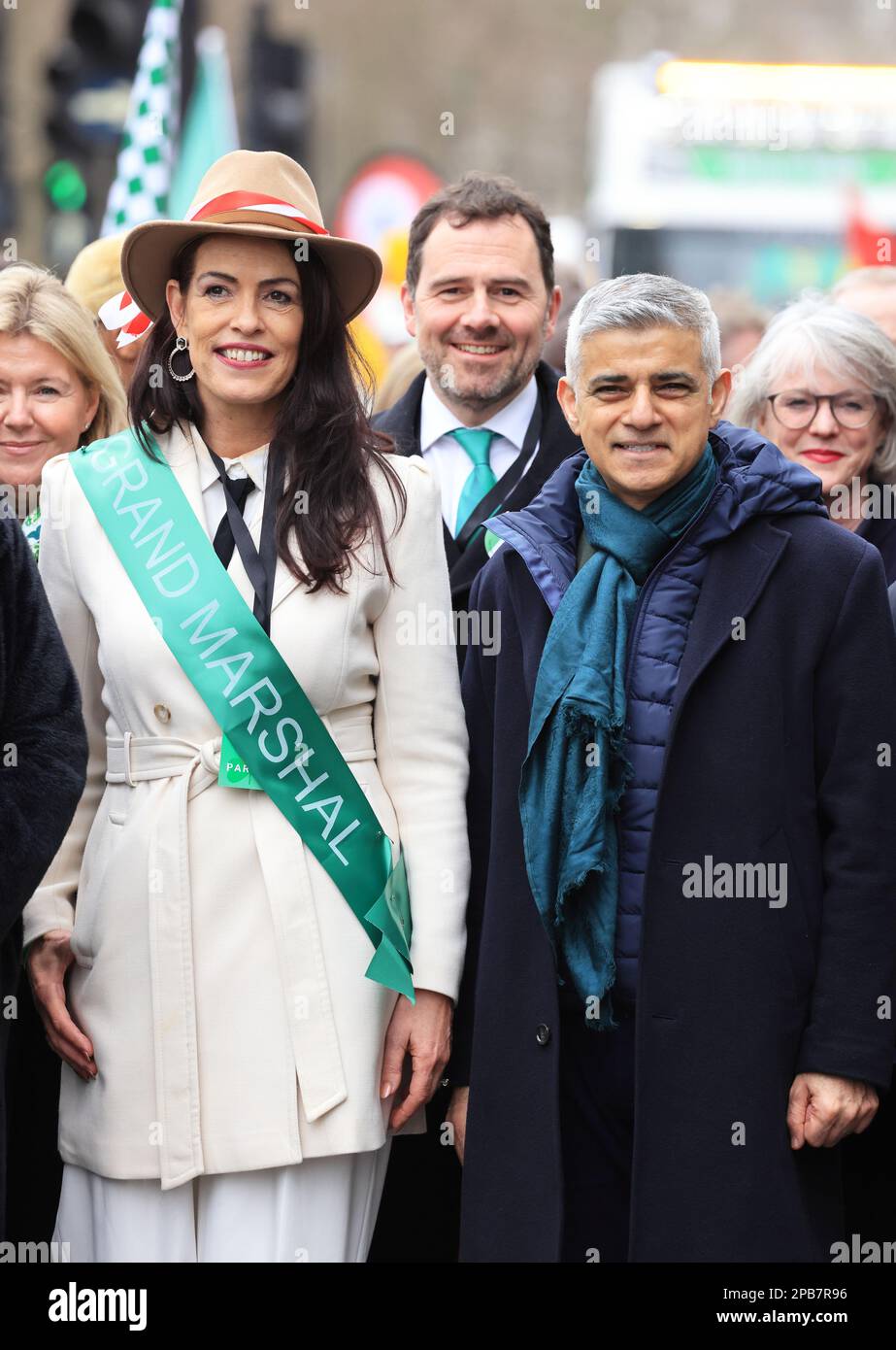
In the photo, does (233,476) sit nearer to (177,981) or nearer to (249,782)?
(249,782)

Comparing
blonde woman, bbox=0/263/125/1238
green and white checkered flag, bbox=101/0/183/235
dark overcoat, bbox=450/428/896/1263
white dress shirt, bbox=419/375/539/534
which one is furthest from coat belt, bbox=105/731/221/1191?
green and white checkered flag, bbox=101/0/183/235

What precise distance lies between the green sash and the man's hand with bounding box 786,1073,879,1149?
735 millimetres

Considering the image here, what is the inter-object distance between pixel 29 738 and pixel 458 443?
194cm

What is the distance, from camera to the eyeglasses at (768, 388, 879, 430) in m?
5.06

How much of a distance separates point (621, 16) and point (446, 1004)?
49.8 meters

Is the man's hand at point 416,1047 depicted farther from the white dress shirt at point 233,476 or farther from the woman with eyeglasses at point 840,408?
the woman with eyeglasses at point 840,408

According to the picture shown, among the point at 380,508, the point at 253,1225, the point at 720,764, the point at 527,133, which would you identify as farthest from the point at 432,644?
the point at 527,133

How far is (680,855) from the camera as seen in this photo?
12.8 ft

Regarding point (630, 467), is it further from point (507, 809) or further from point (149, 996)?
point (149, 996)

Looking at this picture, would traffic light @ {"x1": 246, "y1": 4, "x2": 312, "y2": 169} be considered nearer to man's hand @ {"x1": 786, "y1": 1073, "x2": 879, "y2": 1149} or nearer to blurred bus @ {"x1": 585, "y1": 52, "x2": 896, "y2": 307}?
blurred bus @ {"x1": 585, "y1": 52, "x2": 896, "y2": 307}

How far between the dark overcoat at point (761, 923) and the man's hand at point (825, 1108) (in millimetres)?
21

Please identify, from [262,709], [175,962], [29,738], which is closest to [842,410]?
[262,709]

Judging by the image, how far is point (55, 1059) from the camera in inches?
173

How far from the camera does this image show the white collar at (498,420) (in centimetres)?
538
